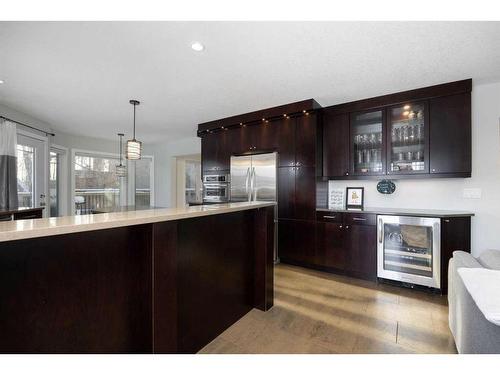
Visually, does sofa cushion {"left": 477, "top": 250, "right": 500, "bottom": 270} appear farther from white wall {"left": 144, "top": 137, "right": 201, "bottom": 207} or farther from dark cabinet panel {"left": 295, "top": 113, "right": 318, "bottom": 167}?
white wall {"left": 144, "top": 137, "right": 201, "bottom": 207}

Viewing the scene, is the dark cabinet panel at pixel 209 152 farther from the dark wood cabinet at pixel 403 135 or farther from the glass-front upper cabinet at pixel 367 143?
the glass-front upper cabinet at pixel 367 143

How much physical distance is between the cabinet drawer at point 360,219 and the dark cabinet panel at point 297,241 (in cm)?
48

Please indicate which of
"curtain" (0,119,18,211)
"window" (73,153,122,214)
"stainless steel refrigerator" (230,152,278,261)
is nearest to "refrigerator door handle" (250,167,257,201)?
"stainless steel refrigerator" (230,152,278,261)

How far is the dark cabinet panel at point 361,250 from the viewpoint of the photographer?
3.19m

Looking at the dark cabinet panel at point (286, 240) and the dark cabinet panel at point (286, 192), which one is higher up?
the dark cabinet panel at point (286, 192)

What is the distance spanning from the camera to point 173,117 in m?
4.50

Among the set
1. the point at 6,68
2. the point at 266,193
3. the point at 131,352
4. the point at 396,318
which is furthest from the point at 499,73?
the point at 6,68

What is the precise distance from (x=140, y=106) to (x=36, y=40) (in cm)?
178

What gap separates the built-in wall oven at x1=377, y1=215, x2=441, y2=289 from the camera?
2822 millimetres

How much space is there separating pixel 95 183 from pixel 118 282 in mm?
6145

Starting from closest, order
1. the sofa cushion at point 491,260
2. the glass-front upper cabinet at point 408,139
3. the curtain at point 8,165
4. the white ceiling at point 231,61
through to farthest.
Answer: the sofa cushion at point 491,260 < the white ceiling at point 231,61 < the glass-front upper cabinet at point 408,139 < the curtain at point 8,165

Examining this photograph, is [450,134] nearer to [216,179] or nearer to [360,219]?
[360,219]

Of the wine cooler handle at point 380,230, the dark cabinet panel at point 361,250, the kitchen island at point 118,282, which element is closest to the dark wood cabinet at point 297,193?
the dark cabinet panel at point 361,250

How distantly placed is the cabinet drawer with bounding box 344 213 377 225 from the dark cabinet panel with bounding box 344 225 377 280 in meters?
0.05
